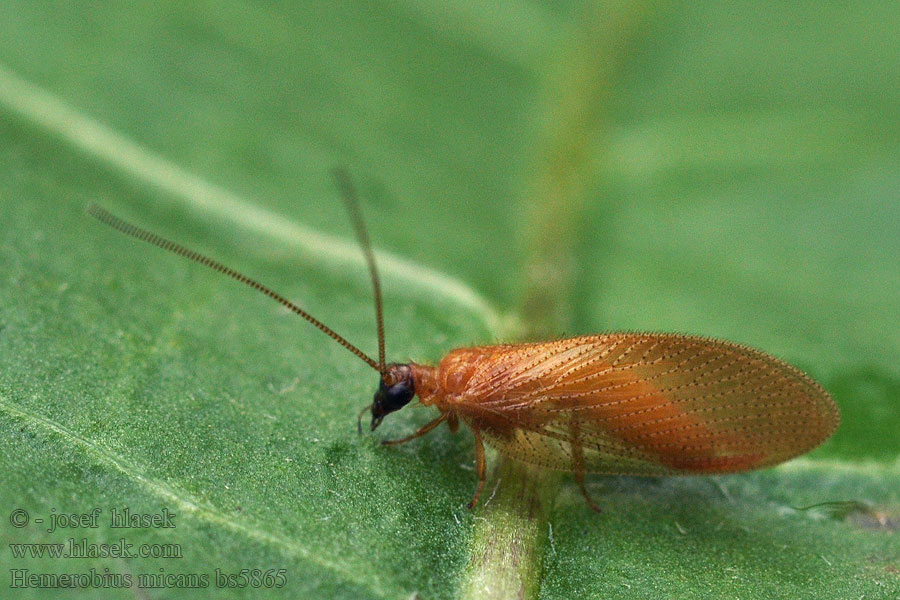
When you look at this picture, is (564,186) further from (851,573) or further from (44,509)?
(44,509)

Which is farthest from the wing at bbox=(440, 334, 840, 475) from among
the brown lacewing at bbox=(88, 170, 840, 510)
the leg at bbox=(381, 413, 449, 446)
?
the leg at bbox=(381, 413, 449, 446)

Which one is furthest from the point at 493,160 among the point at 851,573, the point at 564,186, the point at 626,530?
the point at 851,573

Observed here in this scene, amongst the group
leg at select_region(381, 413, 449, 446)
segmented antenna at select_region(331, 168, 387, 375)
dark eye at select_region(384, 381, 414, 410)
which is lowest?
leg at select_region(381, 413, 449, 446)

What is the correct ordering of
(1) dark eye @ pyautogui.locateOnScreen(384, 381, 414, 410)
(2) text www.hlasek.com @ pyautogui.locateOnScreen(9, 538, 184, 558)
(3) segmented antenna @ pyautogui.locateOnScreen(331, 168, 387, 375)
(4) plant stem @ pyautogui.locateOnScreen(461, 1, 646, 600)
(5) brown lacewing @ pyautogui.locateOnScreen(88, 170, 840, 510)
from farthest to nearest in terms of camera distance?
(3) segmented antenna @ pyautogui.locateOnScreen(331, 168, 387, 375)
(1) dark eye @ pyautogui.locateOnScreen(384, 381, 414, 410)
(5) brown lacewing @ pyautogui.locateOnScreen(88, 170, 840, 510)
(4) plant stem @ pyautogui.locateOnScreen(461, 1, 646, 600)
(2) text www.hlasek.com @ pyautogui.locateOnScreen(9, 538, 184, 558)

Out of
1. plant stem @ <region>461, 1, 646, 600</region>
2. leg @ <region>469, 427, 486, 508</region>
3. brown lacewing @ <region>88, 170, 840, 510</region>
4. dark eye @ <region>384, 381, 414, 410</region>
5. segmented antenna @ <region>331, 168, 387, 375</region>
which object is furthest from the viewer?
segmented antenna @ <region>331, 168, 387, 375</region>

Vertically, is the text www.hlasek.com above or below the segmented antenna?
below

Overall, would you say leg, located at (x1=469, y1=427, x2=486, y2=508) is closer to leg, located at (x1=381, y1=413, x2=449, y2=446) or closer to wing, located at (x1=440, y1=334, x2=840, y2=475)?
wing, located at (x1=440, y1=334, x2=840, y2=475)

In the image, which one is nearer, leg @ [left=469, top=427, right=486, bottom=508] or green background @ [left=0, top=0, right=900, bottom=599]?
green background @ [left=0, top=0, right=900, bottom=599]

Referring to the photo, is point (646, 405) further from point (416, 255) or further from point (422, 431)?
point (416, 255)

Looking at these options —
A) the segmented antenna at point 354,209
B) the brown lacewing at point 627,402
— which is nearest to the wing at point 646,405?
the brown lacewing at point 627,402
